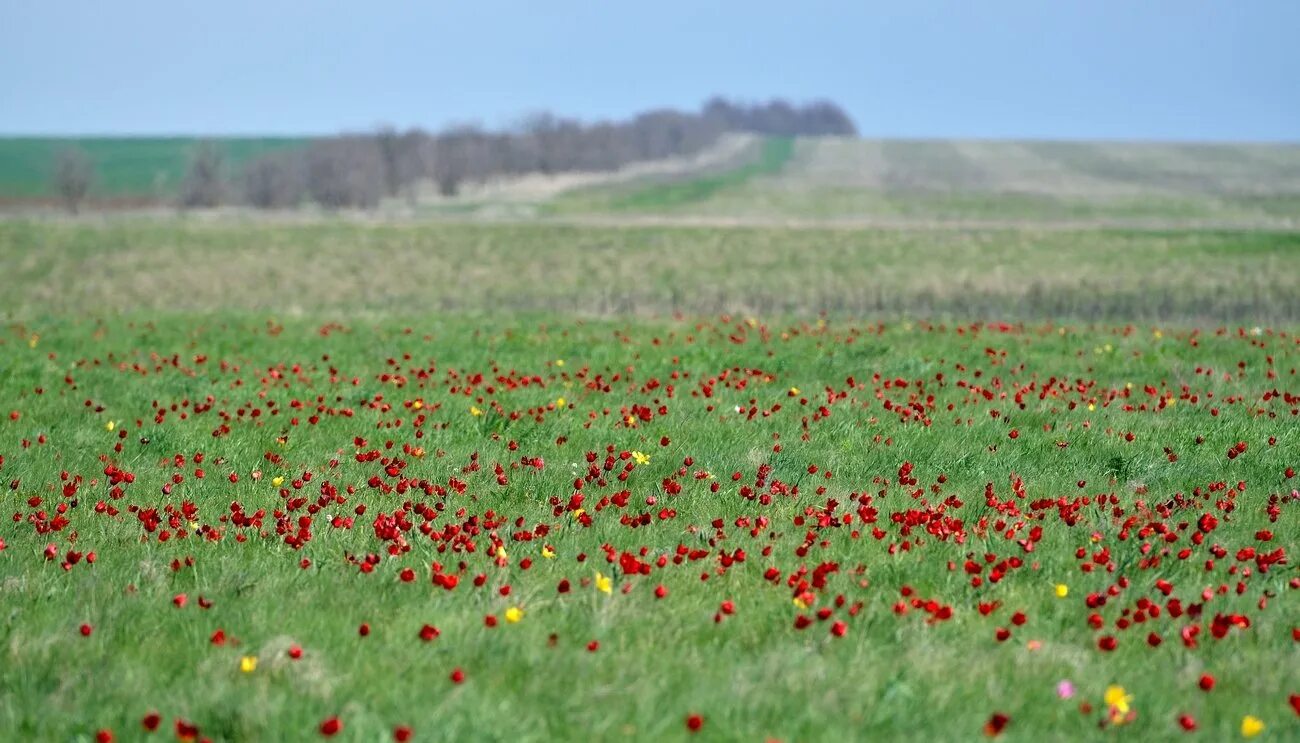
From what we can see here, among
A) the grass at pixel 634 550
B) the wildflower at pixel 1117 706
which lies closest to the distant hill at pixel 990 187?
the grass at pixel 634 550

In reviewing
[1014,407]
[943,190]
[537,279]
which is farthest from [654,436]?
[943,190]

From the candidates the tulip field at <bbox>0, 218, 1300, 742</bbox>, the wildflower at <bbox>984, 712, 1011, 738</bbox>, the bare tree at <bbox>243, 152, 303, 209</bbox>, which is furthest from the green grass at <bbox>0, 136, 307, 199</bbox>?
the wildflower at <bbox>984, 712, 1011, 738</bbox>

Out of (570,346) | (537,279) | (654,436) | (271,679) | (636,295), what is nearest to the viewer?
(271,679)

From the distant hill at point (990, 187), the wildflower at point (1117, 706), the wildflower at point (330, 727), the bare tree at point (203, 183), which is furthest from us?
the bare tree at point (203, 183)

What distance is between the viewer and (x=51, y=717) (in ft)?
13.6

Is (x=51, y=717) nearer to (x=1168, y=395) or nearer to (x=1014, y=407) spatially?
(x=1014, y=407)

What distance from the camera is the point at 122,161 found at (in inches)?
5000

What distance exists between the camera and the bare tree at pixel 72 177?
83.1 meters

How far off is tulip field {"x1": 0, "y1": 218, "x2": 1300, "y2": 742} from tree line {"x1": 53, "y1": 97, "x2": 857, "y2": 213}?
7864 cm

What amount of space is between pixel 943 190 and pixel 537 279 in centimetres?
4579

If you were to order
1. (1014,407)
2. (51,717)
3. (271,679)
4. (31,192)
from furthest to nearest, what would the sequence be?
(31,192) → (1014,407) → (271,679) → (51,717)

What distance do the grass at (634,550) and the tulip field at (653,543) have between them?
25 millimetres

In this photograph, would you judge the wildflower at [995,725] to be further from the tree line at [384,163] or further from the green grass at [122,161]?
the green grass at [122,161]

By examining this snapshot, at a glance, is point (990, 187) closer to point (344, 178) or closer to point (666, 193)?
point (666, 193)
